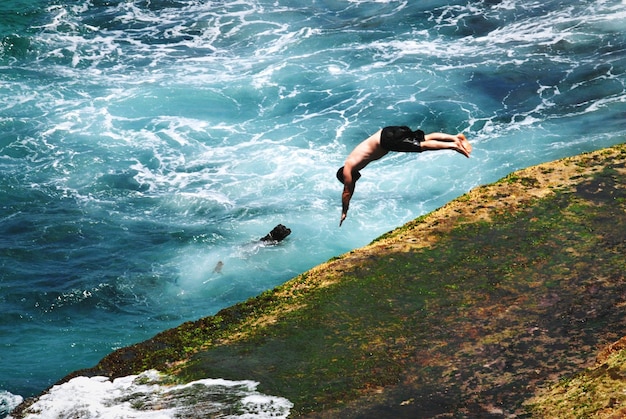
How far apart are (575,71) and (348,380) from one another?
28.8m

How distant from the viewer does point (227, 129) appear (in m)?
36.6

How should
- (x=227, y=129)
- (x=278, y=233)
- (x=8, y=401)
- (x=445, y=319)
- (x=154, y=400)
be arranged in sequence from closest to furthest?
(x=154, y=400)
(x=445, y=319)
(x=8, y=401)
(x=278, y=233)
(x=227, y=129)

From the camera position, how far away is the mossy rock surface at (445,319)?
1165cm

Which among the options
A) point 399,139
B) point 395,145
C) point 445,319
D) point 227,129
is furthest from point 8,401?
point 227,129

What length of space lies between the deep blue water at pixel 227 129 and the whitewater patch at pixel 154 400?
9.65m

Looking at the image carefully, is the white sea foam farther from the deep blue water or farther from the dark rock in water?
the dark rock in water

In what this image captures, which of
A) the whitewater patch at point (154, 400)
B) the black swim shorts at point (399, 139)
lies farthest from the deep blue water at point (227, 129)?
the black swim shorts at point (399, 139)

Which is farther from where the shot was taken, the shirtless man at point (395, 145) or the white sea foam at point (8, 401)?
the white sea foam at point (8, 401)

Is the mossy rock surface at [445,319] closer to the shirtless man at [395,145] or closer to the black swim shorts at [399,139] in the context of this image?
the shirtless man at [395,145]

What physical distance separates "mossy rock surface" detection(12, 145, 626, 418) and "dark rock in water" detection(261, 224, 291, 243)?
12223mm

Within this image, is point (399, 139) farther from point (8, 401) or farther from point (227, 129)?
point (227, 129)

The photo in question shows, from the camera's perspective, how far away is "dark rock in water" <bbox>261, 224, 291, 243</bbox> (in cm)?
2873

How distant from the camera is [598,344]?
12.1 metres

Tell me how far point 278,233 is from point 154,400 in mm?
16760
